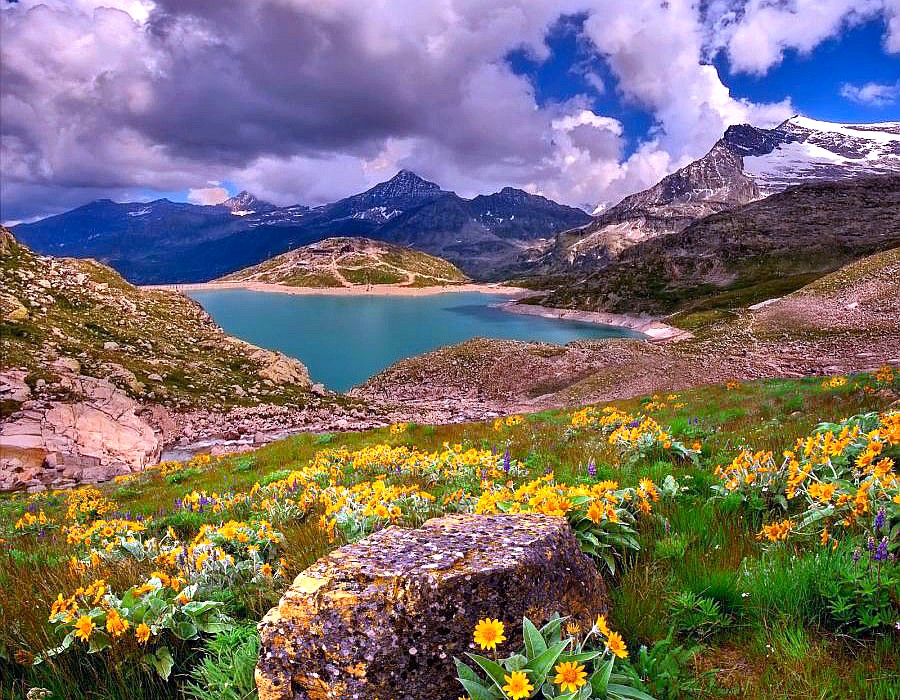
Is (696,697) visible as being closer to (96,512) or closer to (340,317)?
(96,512)

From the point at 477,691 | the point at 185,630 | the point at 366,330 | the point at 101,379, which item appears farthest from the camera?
the point at 366,330

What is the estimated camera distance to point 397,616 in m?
2.61

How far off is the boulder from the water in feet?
214

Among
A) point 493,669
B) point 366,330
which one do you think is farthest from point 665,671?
point 366,330

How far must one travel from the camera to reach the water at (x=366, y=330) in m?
84.8

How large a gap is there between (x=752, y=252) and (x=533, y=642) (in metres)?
196

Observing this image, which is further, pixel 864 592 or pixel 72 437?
pixel 72 437

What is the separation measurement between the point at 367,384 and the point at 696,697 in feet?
200

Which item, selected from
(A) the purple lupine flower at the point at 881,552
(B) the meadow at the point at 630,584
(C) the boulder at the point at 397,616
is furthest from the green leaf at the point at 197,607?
(A) the purple lupine flower at the point at 881,552

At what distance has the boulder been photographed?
2.53m

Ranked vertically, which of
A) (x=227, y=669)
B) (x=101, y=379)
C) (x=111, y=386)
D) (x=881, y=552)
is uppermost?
(x=881, y=552)

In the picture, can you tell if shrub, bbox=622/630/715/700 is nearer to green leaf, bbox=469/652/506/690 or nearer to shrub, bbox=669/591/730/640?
shrub, bbox=669/591/730/640

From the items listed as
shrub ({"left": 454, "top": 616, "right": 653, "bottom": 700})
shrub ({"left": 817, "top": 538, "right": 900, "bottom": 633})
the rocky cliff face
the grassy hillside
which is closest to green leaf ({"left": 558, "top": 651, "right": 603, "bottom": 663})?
shrub ({"left": 454, "top": 616, "right": 653, "bottom": 700})

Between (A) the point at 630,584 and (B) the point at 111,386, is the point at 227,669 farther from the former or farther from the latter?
(B) the point at 111,386
